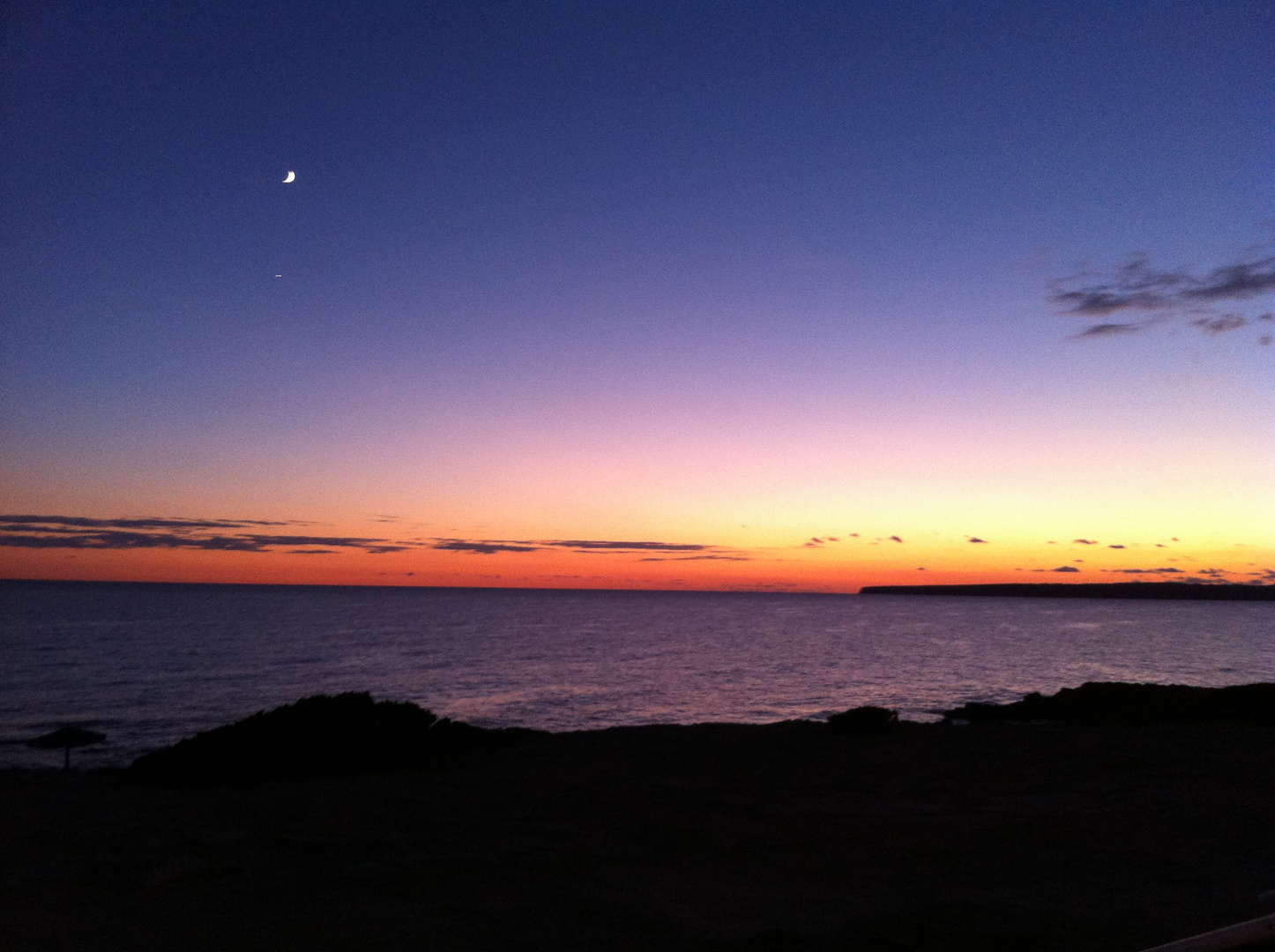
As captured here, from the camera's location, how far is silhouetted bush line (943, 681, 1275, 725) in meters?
24.5

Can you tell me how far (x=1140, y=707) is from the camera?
26438 millimetres

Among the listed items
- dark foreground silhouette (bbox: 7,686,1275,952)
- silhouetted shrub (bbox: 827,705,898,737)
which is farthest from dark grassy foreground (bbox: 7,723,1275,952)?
silhouetted shrub (bbox: 827,705,898,737)

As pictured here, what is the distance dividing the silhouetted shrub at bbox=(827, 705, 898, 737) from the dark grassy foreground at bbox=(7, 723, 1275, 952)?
11.2ft

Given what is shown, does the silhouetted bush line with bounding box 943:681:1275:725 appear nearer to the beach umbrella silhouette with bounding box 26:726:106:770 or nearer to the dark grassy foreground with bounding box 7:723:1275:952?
the dark grassy foreground with bounding box 7:723:1275:952

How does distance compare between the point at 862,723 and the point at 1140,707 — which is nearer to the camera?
the point at 862,723

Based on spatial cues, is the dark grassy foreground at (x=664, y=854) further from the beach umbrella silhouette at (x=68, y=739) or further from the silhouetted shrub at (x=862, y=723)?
the beach umbrella silhouette at (x=68, y=739)

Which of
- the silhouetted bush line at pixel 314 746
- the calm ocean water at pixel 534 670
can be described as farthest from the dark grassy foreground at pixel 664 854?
the calm ocean water at pixel 534 670

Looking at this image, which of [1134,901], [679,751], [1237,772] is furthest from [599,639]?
[1134,901]

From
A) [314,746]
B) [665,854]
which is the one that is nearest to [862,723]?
[665,854]

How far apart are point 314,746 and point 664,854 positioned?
1045cm

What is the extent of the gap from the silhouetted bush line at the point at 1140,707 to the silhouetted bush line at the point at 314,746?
694 inches

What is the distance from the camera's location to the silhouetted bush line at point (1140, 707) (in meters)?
24.5

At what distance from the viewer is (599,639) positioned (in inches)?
3543

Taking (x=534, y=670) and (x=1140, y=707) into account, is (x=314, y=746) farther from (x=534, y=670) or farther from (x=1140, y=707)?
(x=534, y=670)
